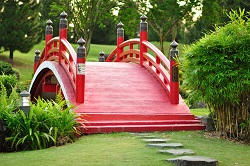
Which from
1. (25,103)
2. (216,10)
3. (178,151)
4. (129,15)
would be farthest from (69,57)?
(216,10)

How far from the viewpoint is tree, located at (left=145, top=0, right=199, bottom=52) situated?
83.3 feet

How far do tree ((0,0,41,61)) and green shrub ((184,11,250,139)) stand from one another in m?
22.3

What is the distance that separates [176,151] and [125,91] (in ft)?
16.1

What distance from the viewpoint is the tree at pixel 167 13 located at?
83.3ft

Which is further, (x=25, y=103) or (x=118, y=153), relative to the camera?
(x=25, y=103)

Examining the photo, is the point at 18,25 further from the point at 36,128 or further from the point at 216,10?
the point at 36,128

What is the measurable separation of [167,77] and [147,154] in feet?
16.8

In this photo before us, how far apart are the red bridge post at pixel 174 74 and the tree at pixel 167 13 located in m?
14.0

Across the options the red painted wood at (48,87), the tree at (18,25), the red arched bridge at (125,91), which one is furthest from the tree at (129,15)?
the red arched bridge at (125,91)

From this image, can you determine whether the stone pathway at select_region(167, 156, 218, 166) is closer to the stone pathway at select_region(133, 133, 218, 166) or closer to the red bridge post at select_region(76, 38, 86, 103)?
the stone pathway at select_region(133, 133, 218, 166)

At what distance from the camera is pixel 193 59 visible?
9.30 metres

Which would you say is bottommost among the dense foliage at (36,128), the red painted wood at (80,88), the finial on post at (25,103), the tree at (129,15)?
the dense foliage at (36,128)

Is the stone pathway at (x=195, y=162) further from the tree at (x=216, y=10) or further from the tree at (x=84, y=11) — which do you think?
the tree at (x=84, y=11)

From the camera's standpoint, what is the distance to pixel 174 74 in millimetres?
11422
